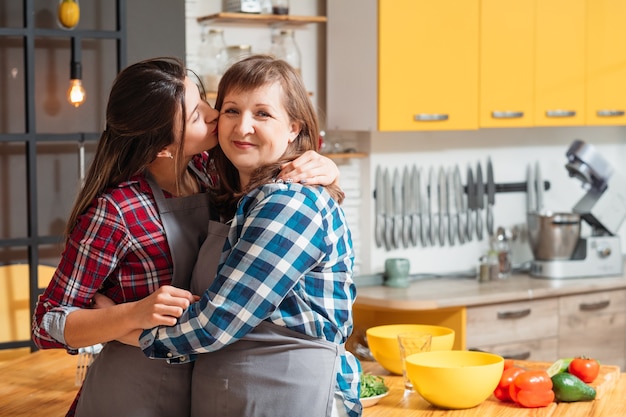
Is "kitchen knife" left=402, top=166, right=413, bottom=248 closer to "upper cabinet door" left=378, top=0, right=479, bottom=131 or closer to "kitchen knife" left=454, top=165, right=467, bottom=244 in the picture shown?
"kitchen knife" left=454, top=165, right=467, bottom=244

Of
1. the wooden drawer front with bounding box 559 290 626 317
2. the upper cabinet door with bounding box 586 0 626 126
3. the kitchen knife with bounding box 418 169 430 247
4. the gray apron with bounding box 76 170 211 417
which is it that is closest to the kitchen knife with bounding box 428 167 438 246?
the kitchen knife with bounding box 418 169 430 247

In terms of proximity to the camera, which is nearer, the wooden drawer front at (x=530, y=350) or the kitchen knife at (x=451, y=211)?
the wooden drawer front at (x=530, y=350)

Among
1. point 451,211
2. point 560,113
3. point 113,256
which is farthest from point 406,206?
point 113,256

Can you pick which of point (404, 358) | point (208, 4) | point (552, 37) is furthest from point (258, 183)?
point (552, 37)

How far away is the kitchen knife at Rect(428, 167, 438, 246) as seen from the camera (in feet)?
17.2

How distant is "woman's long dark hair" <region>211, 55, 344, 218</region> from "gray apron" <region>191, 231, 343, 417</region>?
0.32 metres

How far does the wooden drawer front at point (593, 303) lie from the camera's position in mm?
4918

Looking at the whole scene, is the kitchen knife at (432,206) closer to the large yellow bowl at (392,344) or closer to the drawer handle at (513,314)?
the drawer handle at (513,314)

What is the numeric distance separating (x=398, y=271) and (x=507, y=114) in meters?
0.98

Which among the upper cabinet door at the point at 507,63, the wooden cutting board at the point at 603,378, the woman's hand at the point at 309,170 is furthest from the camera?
the upper cabinet door at the point at 507,63

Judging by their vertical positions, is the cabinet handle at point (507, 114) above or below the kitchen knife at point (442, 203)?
above

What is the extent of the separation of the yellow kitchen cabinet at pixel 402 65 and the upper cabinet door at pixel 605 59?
2.46 feet

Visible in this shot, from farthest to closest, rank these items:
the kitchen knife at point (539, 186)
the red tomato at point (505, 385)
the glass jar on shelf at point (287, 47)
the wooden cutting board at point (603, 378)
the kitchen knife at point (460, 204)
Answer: the kitchen knife at point (539, 186)
the kitchen knife at point (460, 204)
the glass jar on shelf at point (287, 47)
the wooden cutting board at point (603, 378)
the red tomato at point (505, 385)

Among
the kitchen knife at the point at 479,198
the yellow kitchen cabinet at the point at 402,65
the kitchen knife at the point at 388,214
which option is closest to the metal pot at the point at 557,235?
the kitchen knife at the point at 479,198
